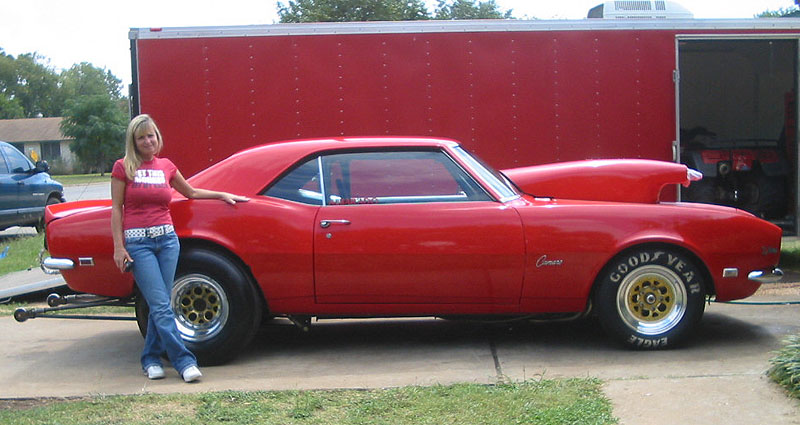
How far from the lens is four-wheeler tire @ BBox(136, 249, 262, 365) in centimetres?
544

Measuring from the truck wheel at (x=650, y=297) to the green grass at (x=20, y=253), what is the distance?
7.20 metres

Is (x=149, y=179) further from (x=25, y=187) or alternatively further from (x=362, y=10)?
(x=362, y=10)

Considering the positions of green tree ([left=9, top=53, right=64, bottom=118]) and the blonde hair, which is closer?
the blonde hair

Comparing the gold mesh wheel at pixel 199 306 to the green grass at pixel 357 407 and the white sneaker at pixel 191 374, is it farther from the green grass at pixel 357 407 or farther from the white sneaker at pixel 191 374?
the green grass at pixel 357 407

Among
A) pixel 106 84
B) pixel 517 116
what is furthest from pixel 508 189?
pixel 106 84

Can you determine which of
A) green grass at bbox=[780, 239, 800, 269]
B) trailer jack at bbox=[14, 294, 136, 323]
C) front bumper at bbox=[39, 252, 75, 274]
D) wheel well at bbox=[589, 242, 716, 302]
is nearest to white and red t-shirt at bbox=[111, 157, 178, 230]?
front bumper at bbox=[39, 252, 75, 274]

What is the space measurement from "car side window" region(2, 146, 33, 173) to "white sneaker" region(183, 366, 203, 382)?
10.5m

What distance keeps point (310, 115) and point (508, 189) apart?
130 inches

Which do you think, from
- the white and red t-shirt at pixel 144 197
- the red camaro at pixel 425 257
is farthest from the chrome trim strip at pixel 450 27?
the white and red t-shirt at pixel 144 197

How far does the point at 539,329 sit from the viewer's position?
645 centimetres

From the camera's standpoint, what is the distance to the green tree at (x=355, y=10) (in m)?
29.4

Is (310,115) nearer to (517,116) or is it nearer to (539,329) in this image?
(517,116)

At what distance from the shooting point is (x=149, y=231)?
512cm

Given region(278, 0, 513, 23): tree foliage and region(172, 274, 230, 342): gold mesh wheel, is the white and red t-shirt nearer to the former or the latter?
region(172, 274, 230, 342): gold mesh wheel
